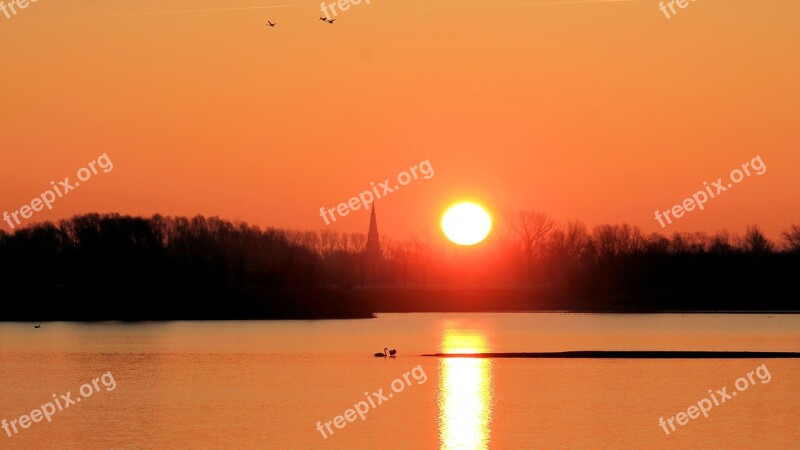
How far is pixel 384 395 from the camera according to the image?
5719 cm

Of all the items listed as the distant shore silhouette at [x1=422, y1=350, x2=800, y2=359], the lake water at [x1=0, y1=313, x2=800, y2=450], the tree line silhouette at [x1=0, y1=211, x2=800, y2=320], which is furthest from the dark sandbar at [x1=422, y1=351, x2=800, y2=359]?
the tree line silhouette at [x1=0, y1=211, x2=800, y2=320]

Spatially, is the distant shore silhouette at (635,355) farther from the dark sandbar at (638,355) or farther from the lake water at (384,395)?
the lake water at (384,395)

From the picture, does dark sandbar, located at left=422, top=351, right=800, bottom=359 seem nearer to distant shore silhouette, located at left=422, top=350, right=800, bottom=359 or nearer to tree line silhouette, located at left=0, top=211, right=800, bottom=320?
distant shore silhouette, located at left=422, top=350, right=800, bottom=359

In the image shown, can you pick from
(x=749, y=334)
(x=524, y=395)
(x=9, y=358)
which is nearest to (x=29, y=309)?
(x=9, y=358)

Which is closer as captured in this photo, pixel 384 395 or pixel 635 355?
pixel 384 395

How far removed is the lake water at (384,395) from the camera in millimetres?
42469

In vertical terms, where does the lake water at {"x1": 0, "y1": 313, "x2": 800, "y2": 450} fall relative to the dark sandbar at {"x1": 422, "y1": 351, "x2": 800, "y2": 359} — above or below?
below

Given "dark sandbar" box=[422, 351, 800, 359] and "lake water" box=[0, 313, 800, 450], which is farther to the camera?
"dark sandbar" box=[422, 351, 800, 359]

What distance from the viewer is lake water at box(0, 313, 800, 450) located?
42.5 metres

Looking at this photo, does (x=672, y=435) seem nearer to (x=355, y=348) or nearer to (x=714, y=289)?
(x=355, y=348)

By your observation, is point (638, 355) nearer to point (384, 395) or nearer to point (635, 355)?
point (635, 355)

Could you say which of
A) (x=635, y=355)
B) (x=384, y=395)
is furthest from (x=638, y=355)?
(x=384, y=395)

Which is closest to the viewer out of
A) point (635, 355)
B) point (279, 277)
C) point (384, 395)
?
point (384, 395)

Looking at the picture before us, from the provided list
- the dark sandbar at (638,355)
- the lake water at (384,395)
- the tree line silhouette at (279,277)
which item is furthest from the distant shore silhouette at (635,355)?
the tree line silhouette at (279,277)
